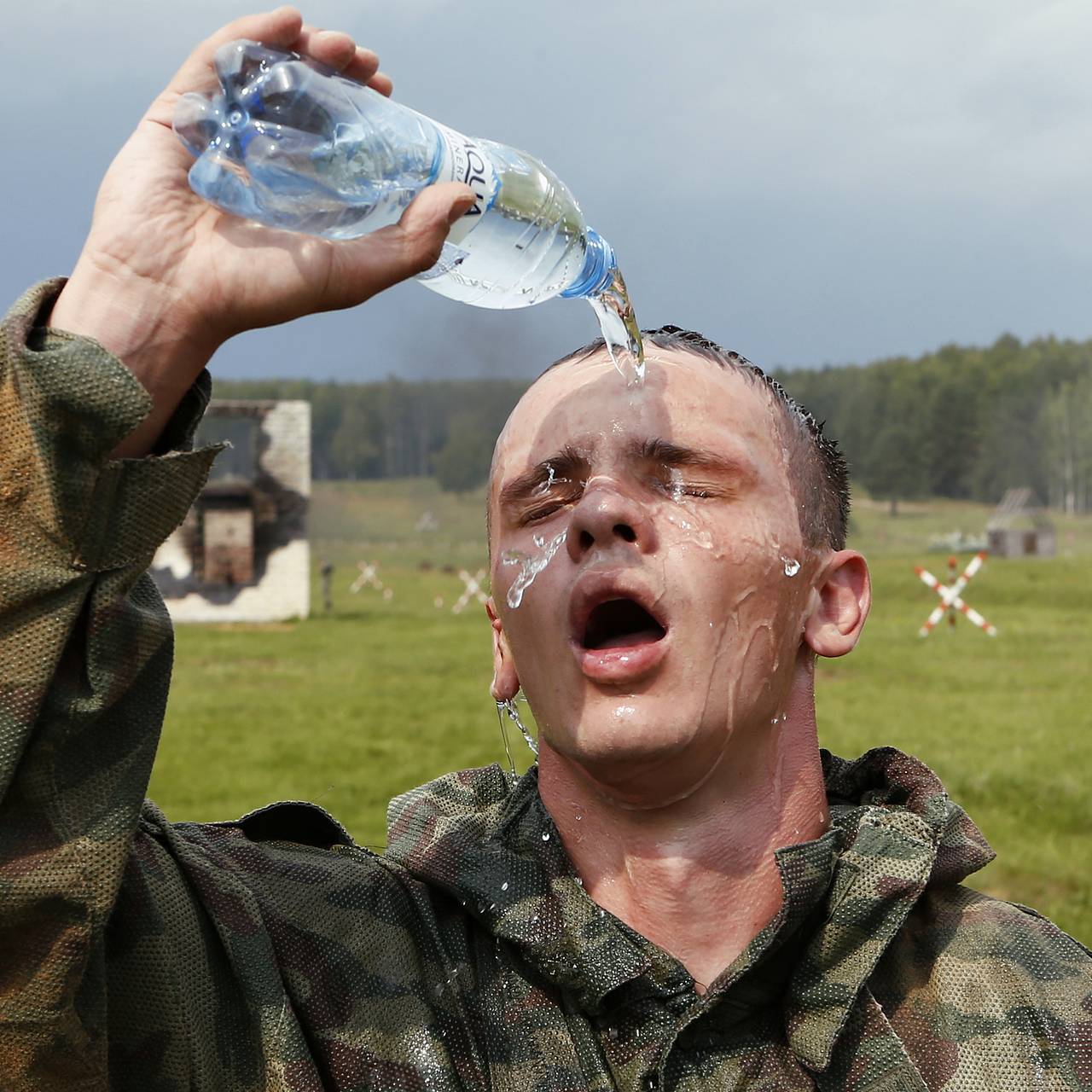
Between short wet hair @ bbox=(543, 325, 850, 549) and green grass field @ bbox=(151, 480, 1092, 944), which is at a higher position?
short wet hair @ bbox=(543, 325, 850, 549)

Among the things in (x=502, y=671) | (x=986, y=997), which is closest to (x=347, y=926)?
(x=502, y=671)

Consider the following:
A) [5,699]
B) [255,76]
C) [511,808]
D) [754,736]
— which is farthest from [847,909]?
[255,76]

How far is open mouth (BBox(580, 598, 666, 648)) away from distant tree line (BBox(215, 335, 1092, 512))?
62110 mm

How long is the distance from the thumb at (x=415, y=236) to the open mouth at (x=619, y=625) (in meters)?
0.94

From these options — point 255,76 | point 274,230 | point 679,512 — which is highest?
point 255,76

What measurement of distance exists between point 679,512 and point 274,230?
42.2 inches

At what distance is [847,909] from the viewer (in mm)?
2652

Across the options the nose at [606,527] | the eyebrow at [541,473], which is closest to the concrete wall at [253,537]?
the eyebrow at [541,473]

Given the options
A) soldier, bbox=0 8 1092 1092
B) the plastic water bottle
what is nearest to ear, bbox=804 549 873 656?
soldier, bbox=0 8 1092 1092

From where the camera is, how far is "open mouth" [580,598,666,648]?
2865 mm

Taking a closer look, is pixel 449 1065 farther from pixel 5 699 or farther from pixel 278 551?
pixel 278 551

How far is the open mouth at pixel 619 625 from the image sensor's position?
2865mm

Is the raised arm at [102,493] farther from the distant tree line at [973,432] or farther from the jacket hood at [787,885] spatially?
the distant tree line at [973,432]

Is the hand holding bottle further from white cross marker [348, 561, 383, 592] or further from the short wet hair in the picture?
white cross marker [348, 561, 383, 592]
